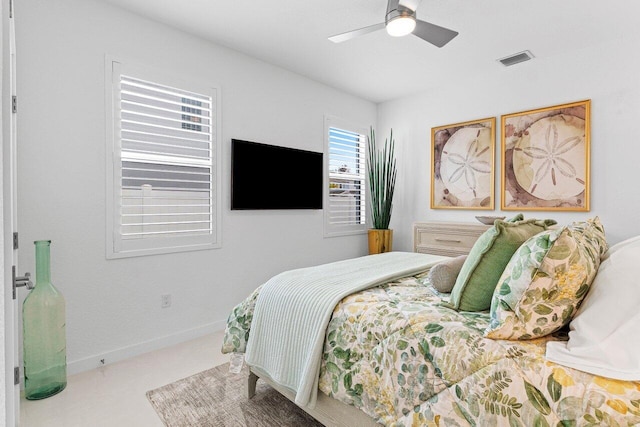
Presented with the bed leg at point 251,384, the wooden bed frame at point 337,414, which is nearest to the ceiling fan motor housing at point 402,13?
the wooden bed frame at point 337,414

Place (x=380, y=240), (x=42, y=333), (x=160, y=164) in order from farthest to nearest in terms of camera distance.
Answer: (x=380, y=240) < (x=160, y=164) < (x=42, y=333)

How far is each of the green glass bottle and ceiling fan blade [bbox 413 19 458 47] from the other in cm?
270

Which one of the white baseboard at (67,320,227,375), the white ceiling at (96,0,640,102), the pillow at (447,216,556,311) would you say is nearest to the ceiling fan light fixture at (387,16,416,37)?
the white ceiling at (96,0,640,102)

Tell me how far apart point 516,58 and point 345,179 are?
2.23 m

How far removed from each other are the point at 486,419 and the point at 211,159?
273 centimetres

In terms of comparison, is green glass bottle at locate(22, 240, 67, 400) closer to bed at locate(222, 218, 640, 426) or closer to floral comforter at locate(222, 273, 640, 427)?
bed at locate(222, 218, 640, 426)

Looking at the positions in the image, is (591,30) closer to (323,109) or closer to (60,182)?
(323,109)

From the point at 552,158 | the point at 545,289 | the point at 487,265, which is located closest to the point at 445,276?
the point at 487,265

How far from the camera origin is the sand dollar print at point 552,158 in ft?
10.4

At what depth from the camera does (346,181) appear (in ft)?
14.6

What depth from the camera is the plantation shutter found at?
13.9 ft

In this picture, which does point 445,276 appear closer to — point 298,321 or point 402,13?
point 298,321

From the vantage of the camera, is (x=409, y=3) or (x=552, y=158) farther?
(x=552, y=158)

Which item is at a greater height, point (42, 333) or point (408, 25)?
point (408, 25)
